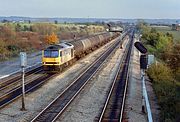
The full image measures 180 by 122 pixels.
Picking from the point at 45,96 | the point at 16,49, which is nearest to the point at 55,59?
the point at 45,96

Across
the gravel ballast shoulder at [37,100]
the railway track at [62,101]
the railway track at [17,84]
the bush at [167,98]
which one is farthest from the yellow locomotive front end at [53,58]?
the bush at [167,98]

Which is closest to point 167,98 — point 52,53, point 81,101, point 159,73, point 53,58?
point 81,101

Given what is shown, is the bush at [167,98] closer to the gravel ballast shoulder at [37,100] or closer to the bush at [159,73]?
the bush at [159,73]

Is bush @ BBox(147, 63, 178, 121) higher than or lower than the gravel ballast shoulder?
higher

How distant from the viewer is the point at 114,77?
3294 cm

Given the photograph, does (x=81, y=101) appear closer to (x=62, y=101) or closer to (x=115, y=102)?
(x=62, y=101)

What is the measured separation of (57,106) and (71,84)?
7.63m

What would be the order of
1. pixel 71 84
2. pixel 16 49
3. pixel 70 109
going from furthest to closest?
pixel 16 49, pixel 71 84, pixel 70 109

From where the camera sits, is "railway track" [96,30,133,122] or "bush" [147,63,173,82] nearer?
"railway track" [96,30,133,122]

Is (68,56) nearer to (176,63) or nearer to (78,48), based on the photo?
(78,48)

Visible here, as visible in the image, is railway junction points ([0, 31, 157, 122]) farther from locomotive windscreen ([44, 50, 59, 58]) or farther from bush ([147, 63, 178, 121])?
locomotive windscreen ([44, 50, 59, 58])

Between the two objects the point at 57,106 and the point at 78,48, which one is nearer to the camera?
the point at 57,106

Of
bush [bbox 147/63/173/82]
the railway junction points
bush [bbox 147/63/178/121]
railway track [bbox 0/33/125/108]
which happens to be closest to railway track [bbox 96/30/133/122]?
the railway junction points

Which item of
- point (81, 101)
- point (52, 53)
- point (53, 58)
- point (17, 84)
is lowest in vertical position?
point (17, 84)
